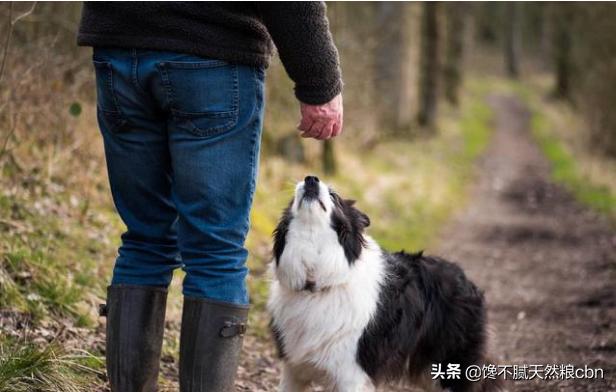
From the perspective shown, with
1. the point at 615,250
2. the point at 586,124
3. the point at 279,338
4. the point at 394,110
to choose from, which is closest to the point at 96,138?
the point at 279,338

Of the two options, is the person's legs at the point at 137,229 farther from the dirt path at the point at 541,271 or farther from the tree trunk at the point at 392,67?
the tree trunk at the point at 392,67

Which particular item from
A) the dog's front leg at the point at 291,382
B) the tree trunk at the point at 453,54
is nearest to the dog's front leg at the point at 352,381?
the dog's front leg at the point at 291,382

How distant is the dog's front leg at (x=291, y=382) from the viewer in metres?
3.54

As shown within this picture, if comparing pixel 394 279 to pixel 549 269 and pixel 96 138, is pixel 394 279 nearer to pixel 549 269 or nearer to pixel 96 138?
pixel 96 138

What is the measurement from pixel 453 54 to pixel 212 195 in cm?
2422

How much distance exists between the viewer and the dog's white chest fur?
3322mm

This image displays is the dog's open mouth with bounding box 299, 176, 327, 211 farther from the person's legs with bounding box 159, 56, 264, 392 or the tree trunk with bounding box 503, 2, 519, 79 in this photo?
the tree trunk with bounding box 503, 2, 519, 79

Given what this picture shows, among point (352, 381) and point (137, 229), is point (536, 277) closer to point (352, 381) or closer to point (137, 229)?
point (352, 381)

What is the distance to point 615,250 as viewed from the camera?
833cm

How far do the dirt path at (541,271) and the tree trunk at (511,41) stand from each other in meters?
29.6

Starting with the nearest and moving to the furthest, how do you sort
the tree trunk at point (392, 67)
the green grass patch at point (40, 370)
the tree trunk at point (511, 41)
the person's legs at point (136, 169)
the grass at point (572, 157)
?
the person's legs at point (136, 169) < the green grass patch at point (40, 370) < the grass at point (572, 157) < the tree trunk at point (392, 67) < the tree trunk at point (511, 41)

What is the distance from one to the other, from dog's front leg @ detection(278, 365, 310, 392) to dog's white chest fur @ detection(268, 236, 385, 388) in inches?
3.0

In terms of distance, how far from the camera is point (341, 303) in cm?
342

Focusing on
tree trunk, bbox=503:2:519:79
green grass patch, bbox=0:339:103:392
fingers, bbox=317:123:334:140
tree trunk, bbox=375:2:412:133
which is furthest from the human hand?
tree trunk, bbox=503:2:519:79
